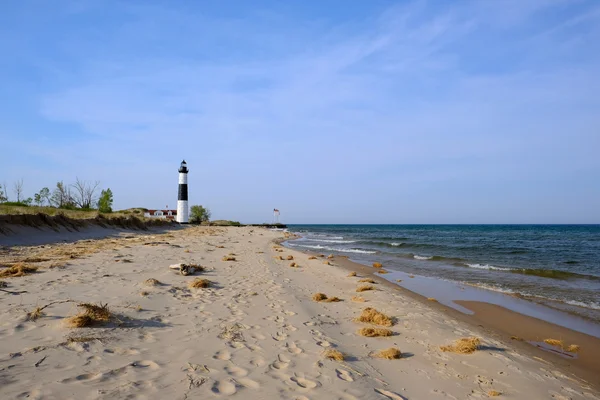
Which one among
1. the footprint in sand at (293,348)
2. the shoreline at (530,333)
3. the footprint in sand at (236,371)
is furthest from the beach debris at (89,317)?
the shoreline at (530,333)

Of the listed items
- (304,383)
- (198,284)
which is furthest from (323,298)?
(304,383)

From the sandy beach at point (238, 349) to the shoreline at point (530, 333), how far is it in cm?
6

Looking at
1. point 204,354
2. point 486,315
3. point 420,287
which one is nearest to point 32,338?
point 204,354

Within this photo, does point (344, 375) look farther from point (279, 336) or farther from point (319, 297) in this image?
point (319, 297)

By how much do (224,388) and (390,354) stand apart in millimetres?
2834

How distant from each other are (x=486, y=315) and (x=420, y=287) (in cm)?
388

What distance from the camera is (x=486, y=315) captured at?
956 cm

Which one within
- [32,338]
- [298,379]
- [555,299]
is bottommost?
[555,299]

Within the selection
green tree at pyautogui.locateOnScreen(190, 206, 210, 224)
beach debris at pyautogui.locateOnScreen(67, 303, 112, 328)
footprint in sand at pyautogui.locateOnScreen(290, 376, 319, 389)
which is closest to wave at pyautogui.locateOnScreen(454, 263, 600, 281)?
footprint in sand at pyautogui.locateOnScreen(290, 376, 319, 389)

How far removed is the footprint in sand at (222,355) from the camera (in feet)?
16.1

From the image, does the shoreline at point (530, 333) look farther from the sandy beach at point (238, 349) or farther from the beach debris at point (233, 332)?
the beach debris at point (233, 332)

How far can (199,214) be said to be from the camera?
8719cm

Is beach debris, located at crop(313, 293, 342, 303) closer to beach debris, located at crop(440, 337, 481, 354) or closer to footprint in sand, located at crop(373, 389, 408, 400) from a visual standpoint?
beach debris, located at crop(440, 337, 481, 354)

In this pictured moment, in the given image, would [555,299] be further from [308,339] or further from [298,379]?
[298,379]
